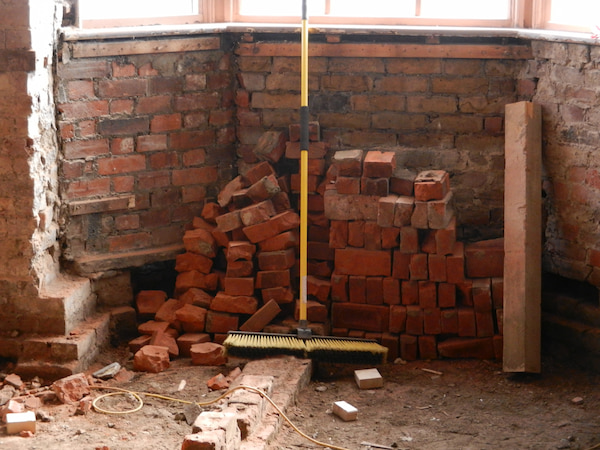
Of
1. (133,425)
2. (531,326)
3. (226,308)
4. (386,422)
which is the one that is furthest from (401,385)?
(133,425)

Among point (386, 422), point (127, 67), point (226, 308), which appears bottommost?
point (386, 422)

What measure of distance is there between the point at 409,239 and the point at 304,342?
83 cm

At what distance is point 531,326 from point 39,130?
2868 mm

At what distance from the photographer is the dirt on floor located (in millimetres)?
4012

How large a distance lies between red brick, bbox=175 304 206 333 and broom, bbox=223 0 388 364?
0.37 metres

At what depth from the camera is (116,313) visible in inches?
205

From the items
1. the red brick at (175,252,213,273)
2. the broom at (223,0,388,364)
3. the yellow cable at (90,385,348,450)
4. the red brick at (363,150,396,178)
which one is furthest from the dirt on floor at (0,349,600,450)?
the red brick at (363,150,396,178)

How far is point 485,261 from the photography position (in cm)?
496

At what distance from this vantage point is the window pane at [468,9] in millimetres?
5266

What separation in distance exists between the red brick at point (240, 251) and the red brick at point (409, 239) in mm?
869

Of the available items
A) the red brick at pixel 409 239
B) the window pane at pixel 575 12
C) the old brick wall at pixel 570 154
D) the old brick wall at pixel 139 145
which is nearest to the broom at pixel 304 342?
the red brick at pixel 409 239

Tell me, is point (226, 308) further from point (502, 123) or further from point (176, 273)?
point (502, 123)

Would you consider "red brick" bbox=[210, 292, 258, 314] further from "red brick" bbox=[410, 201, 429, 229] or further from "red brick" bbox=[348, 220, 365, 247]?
"red brick" bbox=[410, 201, 429, 229]

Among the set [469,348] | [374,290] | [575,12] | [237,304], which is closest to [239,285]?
[237,304]
